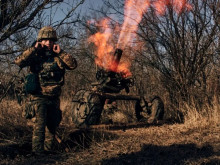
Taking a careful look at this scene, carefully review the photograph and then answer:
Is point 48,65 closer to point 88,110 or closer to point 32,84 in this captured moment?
point 32,84

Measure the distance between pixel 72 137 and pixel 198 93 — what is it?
4603 mm

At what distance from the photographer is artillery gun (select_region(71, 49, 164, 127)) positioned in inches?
330

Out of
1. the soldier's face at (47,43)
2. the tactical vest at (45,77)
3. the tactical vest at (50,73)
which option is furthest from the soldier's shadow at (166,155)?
the soldier's face at (47,43)

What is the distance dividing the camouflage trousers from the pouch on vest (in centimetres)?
17

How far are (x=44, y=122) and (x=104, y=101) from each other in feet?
12.9

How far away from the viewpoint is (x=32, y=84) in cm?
566

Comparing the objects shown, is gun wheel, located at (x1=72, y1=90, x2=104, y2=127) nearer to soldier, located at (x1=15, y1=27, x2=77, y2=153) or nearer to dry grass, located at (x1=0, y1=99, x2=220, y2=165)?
dry grass, located at (x1=0, y1=99, x2=220, y2=165)

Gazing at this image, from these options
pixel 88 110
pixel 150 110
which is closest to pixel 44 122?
pixel 88 110

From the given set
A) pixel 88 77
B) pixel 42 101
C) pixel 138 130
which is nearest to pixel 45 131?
pixel 42 101

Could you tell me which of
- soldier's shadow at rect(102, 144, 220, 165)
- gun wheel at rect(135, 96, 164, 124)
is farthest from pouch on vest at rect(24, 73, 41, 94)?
gun wheel at rect(135, 96, 164, 124)

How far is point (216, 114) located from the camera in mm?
7977

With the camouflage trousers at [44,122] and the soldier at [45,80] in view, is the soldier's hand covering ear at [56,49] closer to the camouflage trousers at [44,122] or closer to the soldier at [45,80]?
the soldier at [45,80]

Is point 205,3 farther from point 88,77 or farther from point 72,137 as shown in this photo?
point 88,77

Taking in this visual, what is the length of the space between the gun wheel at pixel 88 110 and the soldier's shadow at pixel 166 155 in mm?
2945
